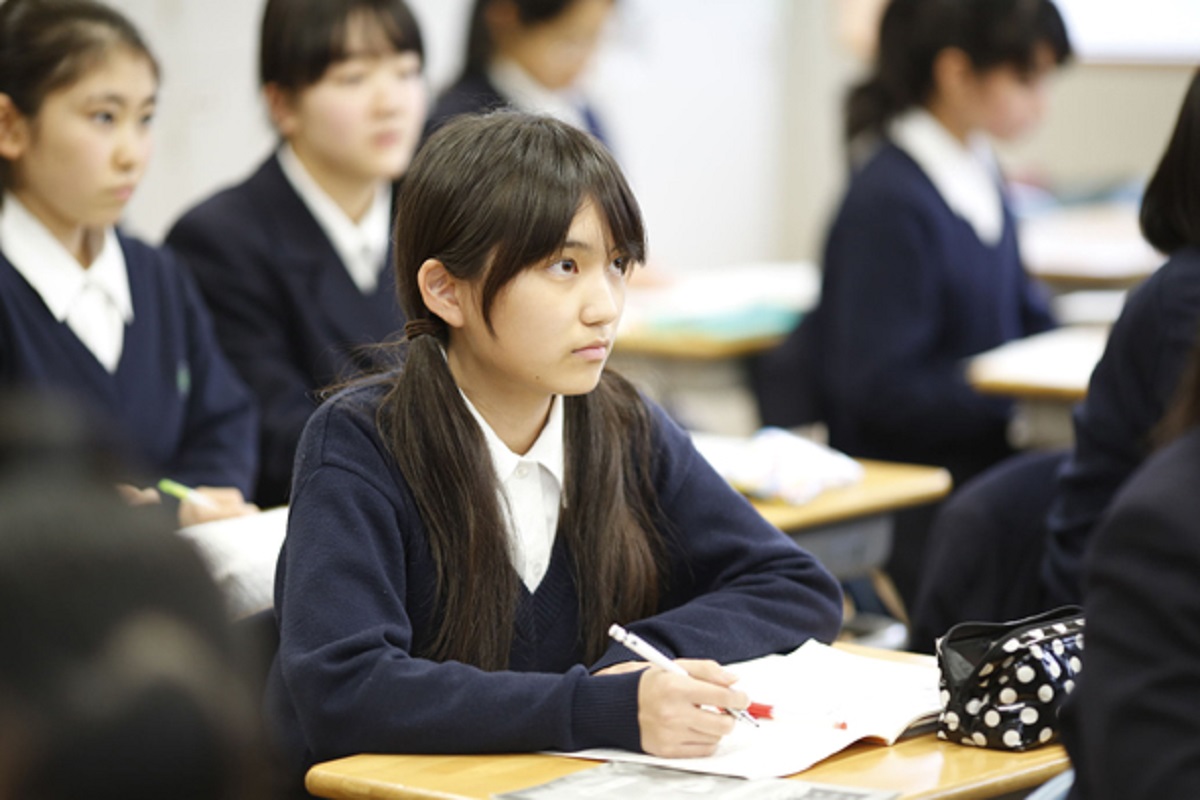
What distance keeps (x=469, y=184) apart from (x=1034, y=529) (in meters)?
1.02

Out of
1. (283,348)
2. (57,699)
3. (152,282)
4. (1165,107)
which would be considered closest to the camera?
(57,699)

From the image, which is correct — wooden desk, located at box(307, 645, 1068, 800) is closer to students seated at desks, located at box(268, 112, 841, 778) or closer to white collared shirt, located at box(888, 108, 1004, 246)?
students seated at desks, located at box(268, 112, 841, 778)

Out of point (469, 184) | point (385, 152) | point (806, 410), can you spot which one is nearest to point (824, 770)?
point (469, 184)

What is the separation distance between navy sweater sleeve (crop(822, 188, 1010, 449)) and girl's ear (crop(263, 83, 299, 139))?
1.17 meters

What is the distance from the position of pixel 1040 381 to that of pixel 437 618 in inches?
70.3

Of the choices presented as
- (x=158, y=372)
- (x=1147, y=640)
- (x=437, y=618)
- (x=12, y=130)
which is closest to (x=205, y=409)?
(x=158, y=372)

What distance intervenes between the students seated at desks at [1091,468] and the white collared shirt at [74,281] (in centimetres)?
125

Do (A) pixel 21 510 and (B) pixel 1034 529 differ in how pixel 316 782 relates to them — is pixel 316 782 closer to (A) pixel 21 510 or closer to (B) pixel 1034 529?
(A) pixel 21 510

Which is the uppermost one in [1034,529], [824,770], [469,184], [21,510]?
[21,510]

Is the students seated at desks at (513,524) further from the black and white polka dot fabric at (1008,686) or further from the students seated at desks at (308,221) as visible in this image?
the students seated at desks at (308,221)

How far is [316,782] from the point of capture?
4.71ft

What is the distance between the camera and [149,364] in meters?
2.60

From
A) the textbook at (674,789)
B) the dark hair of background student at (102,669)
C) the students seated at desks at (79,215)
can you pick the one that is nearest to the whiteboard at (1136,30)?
the students seated at desks at (79,215)

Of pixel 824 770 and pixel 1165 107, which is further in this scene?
pixel 1165 107
